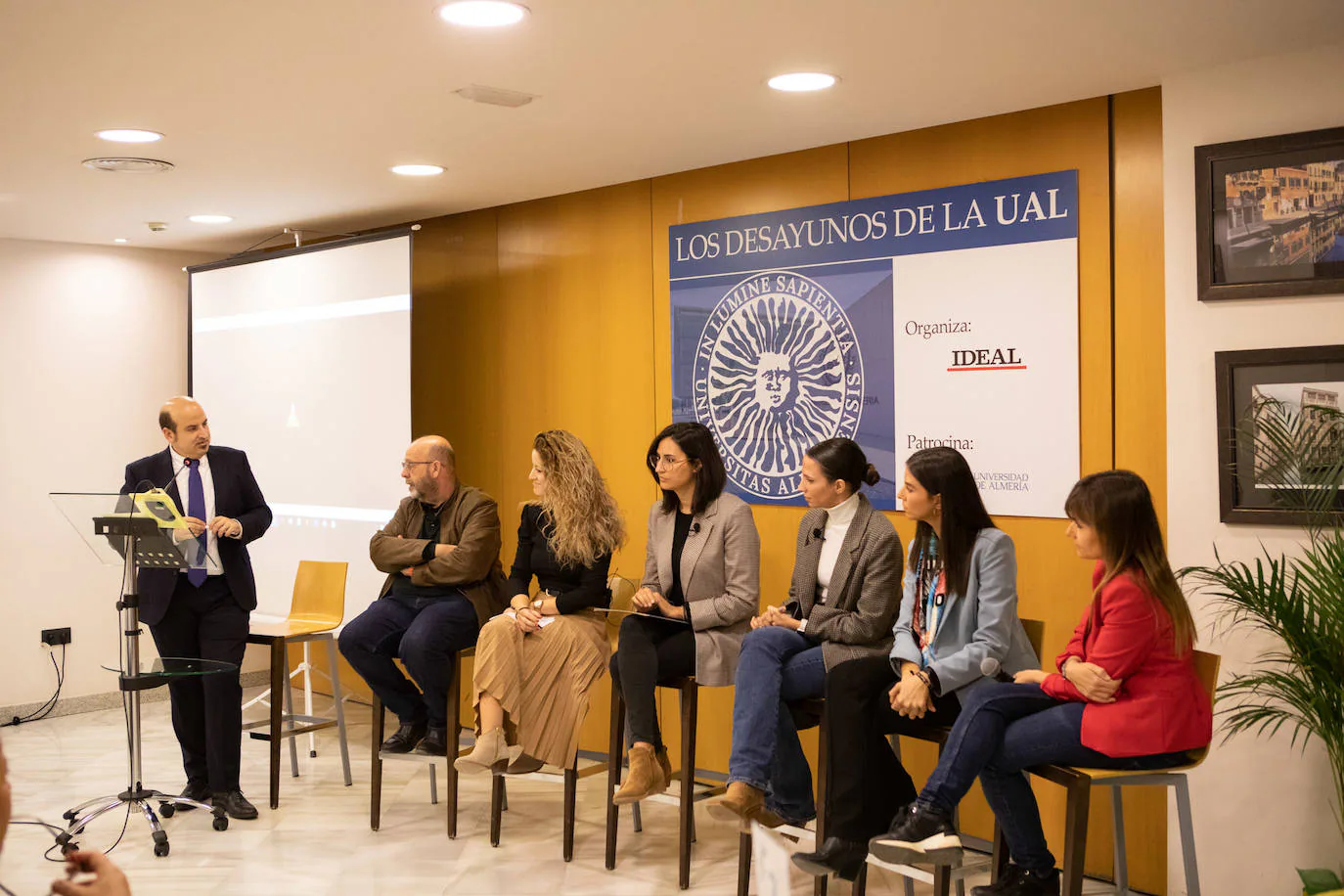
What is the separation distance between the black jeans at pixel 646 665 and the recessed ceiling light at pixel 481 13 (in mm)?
2024

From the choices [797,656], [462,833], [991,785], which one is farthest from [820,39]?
[462,833]

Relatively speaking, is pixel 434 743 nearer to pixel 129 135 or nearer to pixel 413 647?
pixel 413 647

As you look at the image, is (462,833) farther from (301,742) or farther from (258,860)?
(301,742)

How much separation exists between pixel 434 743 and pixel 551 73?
2536mm

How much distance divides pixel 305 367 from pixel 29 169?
1.70 m

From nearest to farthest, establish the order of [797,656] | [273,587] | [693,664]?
[797,656]
[693,664]
[273,587]

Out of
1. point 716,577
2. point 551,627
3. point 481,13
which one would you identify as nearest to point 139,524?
point 551,627

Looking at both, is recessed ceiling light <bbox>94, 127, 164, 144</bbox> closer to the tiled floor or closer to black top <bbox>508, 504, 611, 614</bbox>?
black top <bbox>508, 504, 611, 614</bbox>

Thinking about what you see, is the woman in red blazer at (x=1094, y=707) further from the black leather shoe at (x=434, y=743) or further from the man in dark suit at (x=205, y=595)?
the man in dark suit at (x=205, y=595)

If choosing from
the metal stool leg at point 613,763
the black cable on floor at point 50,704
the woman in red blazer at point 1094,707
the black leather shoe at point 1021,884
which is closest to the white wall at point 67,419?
the black cable on floor at point 50,704

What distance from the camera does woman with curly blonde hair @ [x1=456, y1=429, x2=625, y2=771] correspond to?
14.5 ft

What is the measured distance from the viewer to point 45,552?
6961 mm

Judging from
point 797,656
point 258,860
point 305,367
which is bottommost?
point 258,860

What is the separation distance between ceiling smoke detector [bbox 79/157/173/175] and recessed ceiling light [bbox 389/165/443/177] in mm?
908
